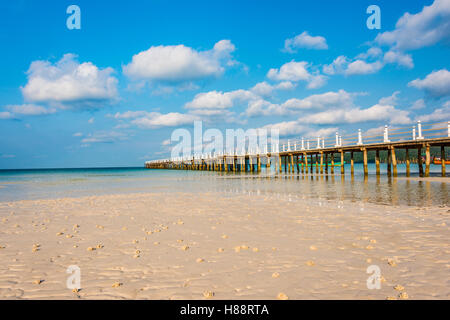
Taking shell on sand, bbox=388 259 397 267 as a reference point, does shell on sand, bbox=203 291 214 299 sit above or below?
above

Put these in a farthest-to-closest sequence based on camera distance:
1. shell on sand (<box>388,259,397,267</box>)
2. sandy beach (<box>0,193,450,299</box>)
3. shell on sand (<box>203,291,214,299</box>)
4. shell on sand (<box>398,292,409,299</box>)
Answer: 1. shell on sand (<box>388,259,397,267</box>)
2. sandy beach (<box>0,193,450,299</box>)
3. shell on sand (<box>203,291,214,299</box>)
4. shell on sand (<box>398,292,409,299</box>)

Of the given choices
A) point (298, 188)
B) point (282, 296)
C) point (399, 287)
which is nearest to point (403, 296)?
point (399, 287)

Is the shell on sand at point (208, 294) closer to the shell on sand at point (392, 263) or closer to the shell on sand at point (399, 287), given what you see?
the shell on sand at point (399, 287)

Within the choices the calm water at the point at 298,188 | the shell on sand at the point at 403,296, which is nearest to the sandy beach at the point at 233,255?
the shell on sand at the point at 403,296

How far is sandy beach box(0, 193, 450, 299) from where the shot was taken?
398cm

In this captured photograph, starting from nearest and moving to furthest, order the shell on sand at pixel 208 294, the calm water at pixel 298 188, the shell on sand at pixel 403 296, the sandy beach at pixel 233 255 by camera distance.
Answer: the shell on sand at pixel 403 296 → the shell on sand at pixel 208 294 → the sandy beach at pixel 233 255 → the calm water at pixel 298 188

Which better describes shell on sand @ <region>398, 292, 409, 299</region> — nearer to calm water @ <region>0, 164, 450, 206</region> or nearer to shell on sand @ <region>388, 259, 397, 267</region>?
shell on sand @ <region>388, 259, 397, 267</region>

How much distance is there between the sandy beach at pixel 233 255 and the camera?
3977mm

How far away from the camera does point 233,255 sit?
216 inches

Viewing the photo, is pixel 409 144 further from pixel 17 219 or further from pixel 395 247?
pixel 17 219

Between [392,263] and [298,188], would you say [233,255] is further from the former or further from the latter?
[298,188]

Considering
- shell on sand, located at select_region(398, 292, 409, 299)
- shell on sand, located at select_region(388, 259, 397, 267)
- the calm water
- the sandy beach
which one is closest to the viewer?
shell on sand, located at select_region(398, 292, 409, 299)

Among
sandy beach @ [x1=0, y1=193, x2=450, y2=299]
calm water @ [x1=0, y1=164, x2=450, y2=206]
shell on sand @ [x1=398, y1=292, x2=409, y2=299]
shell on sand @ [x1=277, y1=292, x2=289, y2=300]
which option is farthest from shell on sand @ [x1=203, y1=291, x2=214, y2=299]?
calm water @ [x1=0, y1=164, x2=450, y2=206]

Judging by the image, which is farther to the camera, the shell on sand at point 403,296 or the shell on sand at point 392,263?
the shell on sand at point 392,263
